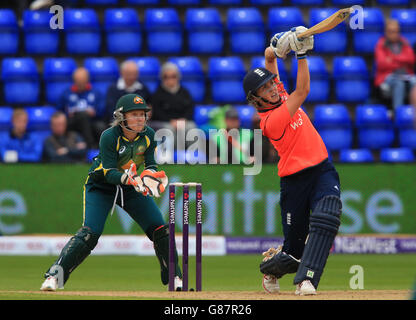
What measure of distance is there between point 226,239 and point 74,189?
230 centimetres

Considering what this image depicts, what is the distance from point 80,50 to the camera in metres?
Answer: 15.5

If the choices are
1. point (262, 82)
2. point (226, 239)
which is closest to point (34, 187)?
point (226, 239)

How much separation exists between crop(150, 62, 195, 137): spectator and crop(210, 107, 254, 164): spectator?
2.34 ft

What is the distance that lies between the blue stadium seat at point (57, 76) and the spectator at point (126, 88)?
60.3 inches

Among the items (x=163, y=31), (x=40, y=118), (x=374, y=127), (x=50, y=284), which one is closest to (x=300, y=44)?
(x=50, y=284)

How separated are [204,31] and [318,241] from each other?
837cm

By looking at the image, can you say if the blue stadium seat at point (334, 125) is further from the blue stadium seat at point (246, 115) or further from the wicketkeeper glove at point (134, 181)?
the wicketkeeper glove at point (134, 181)

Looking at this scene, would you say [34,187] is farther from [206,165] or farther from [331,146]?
[331,146]

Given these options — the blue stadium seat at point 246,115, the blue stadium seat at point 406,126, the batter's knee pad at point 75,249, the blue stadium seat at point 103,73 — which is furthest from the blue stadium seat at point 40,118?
the batter's knee pad at point 75,249

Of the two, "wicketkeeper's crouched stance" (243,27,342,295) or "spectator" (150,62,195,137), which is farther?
"spectator" (150,62,195,137)

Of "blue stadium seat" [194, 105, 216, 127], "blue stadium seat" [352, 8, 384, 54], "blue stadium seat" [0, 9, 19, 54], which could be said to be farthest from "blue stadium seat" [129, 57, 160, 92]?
"blue stadium seat" [352, 8, 384, 54]

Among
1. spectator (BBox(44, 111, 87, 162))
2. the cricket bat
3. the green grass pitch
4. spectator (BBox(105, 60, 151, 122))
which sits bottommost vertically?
A: the green grass pitch

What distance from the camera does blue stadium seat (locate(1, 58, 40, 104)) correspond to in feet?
48.7

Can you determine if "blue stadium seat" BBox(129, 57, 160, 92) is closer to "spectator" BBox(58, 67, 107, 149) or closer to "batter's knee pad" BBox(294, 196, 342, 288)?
"spectator" BBox(58, 67, 107, 149)
